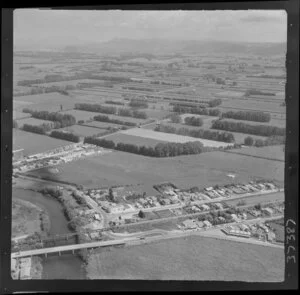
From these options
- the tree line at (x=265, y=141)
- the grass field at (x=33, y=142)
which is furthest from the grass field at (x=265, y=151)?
the grass field at (x=33, y=142)

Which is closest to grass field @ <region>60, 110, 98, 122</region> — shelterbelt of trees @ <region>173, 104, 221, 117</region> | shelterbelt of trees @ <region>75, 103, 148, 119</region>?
shelterbelt of trees @ <region>75, 103, 148, 119</region>

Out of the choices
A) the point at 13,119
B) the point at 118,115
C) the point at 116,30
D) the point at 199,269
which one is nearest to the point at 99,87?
the point at 118,115

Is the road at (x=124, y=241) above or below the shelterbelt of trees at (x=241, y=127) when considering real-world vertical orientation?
below

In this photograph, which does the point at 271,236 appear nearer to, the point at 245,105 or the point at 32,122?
the point at 245,105

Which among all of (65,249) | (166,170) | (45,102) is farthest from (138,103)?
(65,249)

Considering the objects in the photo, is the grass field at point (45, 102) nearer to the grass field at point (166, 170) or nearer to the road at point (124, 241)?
the grass field at point (166, 170)

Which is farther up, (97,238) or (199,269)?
(97,238)

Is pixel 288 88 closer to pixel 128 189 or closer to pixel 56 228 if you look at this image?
pixel 128 189

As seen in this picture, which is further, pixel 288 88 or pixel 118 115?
pixel 118 115

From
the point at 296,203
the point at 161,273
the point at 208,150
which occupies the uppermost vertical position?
the point at 208,150
